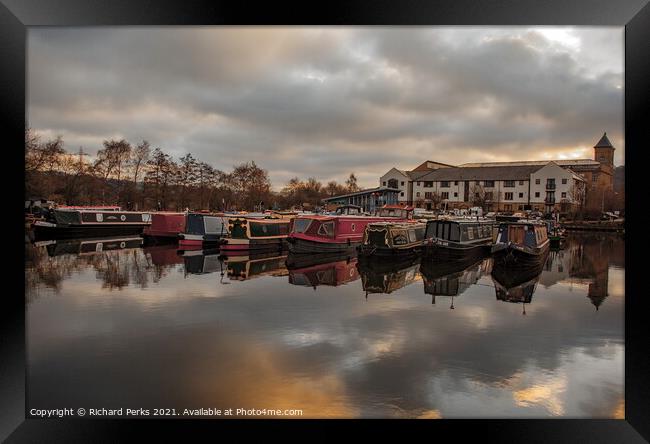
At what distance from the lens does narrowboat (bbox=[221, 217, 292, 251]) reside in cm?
1616

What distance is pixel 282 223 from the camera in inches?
723

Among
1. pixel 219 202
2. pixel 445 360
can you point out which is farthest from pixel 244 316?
pixel 219 202

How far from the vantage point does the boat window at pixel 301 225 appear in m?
15.5

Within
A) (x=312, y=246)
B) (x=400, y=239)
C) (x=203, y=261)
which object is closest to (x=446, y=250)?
(x=400, y=239)

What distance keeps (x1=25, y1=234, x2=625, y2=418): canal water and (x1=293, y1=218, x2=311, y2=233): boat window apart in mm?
5110

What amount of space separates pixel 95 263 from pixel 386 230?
875cm

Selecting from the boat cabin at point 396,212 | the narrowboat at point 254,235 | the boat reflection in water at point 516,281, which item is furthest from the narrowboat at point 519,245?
the narrowboat at point 254,235

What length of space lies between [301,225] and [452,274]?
236 inches

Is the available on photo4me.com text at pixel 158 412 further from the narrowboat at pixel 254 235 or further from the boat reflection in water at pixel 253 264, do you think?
the narrowboat at pixel 254 235

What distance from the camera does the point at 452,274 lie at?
458 inches

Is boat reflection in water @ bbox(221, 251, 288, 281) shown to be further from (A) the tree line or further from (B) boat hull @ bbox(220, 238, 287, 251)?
(A) the tree line
